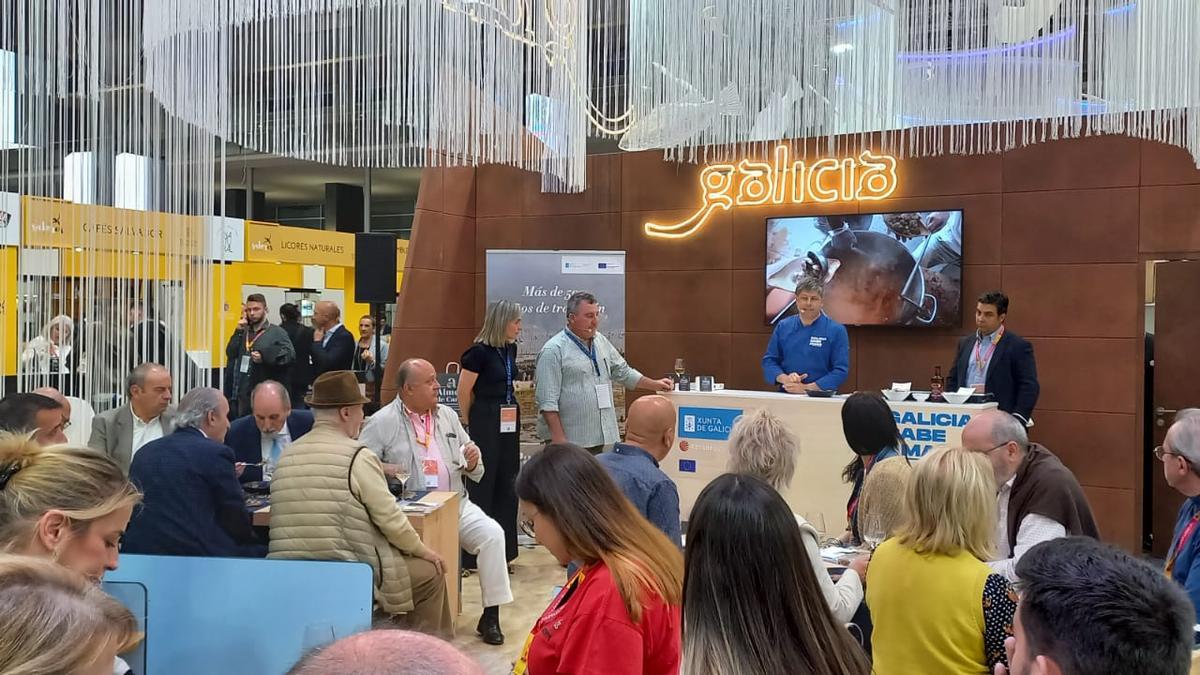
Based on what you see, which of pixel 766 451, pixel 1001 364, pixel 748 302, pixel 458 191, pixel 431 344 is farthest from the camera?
pixel 458 191

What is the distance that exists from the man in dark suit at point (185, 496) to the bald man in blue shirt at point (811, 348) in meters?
3.85

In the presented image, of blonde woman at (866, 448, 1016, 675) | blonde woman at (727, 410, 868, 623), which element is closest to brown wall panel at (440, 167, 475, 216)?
blonde woman at (727, 410, 868, 623)

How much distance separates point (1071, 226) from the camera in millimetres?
6539

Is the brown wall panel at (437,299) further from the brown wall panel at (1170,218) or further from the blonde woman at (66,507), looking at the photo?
the blonde woman at (66,507)

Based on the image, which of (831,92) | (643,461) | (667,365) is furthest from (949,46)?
(667,365)

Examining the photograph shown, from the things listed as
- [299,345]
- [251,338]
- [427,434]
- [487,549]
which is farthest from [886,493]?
[299,345]

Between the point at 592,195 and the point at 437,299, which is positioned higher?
the point at 592,195

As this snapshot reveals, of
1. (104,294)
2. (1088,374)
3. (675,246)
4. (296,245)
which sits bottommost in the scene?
(1088,374)

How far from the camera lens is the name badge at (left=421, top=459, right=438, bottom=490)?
14.7 ft

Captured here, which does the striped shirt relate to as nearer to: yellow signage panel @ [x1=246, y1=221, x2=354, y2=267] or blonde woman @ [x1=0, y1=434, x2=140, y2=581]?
blonde woman @ [x1=0, y1=434, x2=140, y2=581]

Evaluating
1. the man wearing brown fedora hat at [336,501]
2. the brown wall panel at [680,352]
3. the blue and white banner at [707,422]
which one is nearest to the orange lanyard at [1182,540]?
the man wearing brown fedora hat at [336,501]

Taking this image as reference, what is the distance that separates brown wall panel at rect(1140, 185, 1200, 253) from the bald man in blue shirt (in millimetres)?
2135

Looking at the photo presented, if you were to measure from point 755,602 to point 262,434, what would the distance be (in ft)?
11.5

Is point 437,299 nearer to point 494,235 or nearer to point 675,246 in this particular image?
point 494,235
